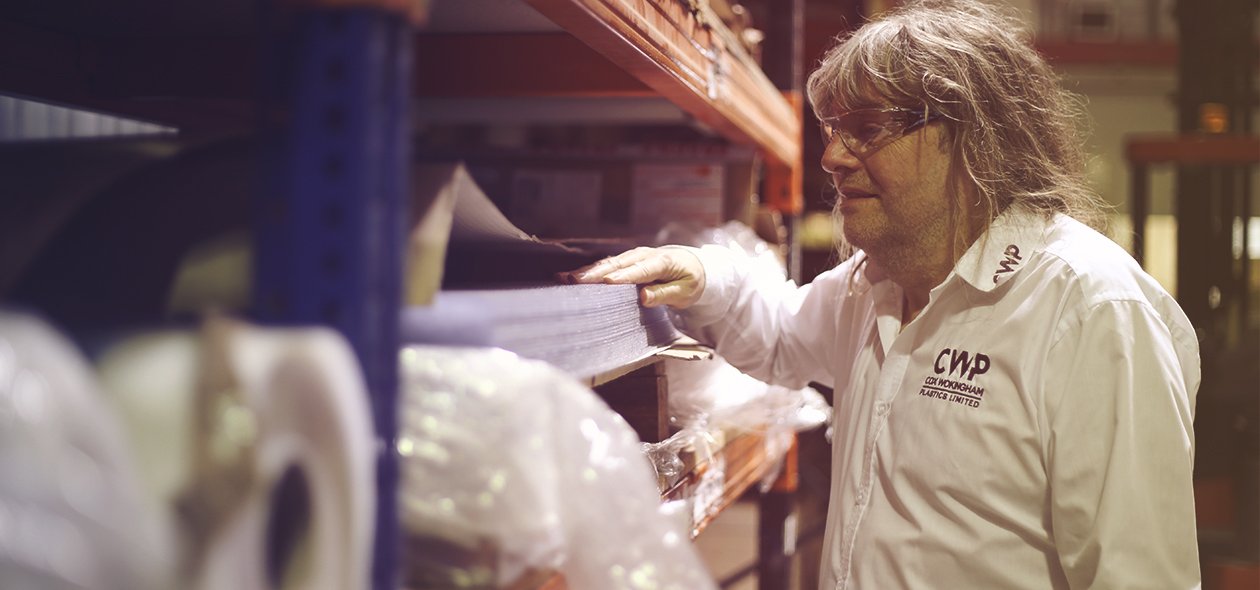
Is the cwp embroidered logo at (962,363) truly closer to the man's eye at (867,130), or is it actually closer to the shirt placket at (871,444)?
the shirt placket at (871,444)

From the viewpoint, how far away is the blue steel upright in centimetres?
45

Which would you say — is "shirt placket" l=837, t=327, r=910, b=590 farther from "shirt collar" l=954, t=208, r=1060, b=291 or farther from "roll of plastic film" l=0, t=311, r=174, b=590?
"roll of plastic film" l=0, t=311, r=174, b=590

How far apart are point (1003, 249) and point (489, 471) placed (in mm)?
1061

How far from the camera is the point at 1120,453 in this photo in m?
1.10

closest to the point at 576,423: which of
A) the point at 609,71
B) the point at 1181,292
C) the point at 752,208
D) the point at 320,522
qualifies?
the point at 320,522

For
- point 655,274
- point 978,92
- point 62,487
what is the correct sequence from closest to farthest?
point 62,487 < point 655,274 < point 978,92

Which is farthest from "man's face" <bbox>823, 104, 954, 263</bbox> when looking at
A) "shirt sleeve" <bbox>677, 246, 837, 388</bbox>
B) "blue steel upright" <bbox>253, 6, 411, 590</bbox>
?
"blue steel upright" <bbox>253, 6, 411, 590</bbox>

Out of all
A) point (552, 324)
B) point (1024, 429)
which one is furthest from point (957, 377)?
point (552, 324)

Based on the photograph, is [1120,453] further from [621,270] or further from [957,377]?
[621,270]

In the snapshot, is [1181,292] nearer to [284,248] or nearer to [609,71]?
[609,71]

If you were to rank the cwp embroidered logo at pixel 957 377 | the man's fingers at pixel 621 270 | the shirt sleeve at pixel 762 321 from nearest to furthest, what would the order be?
the man's fingers at pixel 621 270 < the cwp embroidered logo at pixel 957 377 < the shirt sleeve at pixel 762 321

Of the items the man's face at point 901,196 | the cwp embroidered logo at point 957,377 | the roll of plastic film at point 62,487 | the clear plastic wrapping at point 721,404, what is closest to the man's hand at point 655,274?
the clear plastic wrapping at point 721,404

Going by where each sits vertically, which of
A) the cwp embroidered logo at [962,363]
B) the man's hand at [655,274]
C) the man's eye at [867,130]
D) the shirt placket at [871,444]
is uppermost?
the man's eye at [867,130]

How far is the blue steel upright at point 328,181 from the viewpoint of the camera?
45 cm
